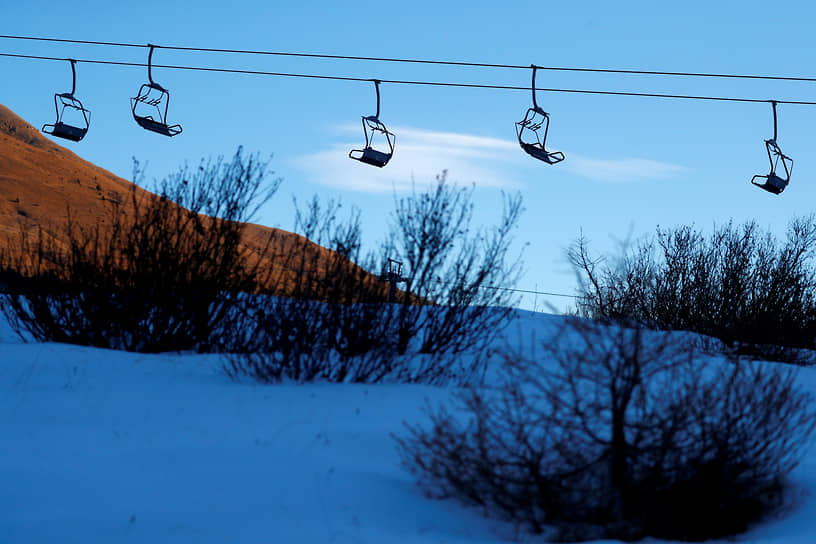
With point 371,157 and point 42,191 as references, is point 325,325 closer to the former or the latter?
point 371,157

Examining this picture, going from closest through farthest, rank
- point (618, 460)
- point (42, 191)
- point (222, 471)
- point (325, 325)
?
point (618, 460), point (222, 471), point (325, 325), point (42, 191)

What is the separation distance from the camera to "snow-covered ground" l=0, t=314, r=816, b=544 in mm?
4102

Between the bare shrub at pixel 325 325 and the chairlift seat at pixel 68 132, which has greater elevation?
the chairlift seat at pixel 68 132

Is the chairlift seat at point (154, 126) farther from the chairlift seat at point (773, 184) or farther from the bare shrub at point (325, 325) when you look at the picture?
the chairlift seat at point (773, 184)

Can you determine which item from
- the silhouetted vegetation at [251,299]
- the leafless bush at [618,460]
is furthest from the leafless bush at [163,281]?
the leafless bush at [618,460]

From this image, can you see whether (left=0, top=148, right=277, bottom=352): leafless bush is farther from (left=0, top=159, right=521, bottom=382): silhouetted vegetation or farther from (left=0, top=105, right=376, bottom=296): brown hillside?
(left=0, top=105, right=376, bottom=296): brown hillside

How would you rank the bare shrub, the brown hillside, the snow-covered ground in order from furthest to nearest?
the brown hillside < the bare shrub < the snow-covered ground

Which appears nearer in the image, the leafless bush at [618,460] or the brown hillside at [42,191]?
the leafless bush at [618,460]

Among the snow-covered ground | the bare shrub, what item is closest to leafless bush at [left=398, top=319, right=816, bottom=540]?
the snow-covered ground

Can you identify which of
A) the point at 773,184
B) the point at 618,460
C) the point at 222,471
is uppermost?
the point at 773,184

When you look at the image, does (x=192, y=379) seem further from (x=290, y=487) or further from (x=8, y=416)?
(x=290, y=487)

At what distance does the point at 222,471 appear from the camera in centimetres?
481

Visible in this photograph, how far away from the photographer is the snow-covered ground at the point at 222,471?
4102mm

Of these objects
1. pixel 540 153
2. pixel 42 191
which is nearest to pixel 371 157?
pixel 540 153
